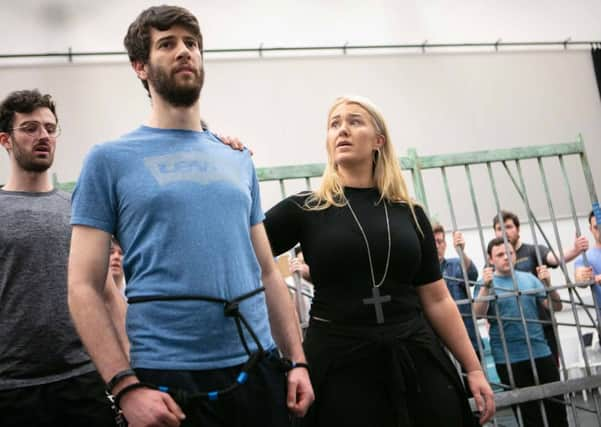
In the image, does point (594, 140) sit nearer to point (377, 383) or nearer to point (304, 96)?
point (304, 96)

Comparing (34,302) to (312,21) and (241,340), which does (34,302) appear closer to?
(241,340)

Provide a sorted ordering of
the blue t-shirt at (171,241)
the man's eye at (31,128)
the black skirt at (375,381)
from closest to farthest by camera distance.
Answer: the blue t-shirt at (171,241) → the black skirt at (375,381) → the man's eye at (31,128)

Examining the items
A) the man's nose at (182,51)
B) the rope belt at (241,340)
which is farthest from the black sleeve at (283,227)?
the man's nose at (182,51)

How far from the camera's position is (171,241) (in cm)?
118

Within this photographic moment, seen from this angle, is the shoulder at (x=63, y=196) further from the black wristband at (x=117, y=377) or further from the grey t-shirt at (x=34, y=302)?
the black wristband at (x=117, y=377)

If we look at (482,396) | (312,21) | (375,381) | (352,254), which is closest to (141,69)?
(352,254)

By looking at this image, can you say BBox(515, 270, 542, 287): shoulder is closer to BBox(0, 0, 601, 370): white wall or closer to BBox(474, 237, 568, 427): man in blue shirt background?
BBox(474, 237, 568, 427): man in blue shirt background

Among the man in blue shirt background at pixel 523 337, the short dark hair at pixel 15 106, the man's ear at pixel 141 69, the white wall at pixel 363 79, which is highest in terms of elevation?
the white wall at pixel 363 79

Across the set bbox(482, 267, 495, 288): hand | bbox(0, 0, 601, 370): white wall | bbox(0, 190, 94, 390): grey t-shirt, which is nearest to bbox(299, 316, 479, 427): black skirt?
bbox(0, 190, 94, 390): grey t-shirt

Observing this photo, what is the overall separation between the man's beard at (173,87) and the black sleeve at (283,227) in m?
0.56

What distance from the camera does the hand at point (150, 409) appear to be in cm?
104

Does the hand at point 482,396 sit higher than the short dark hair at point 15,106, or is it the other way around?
the short dark hair at point 15,106

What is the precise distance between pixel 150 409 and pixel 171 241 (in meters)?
0.33

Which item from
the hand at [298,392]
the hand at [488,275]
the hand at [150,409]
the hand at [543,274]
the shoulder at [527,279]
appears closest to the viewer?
the hand at [150,409]
